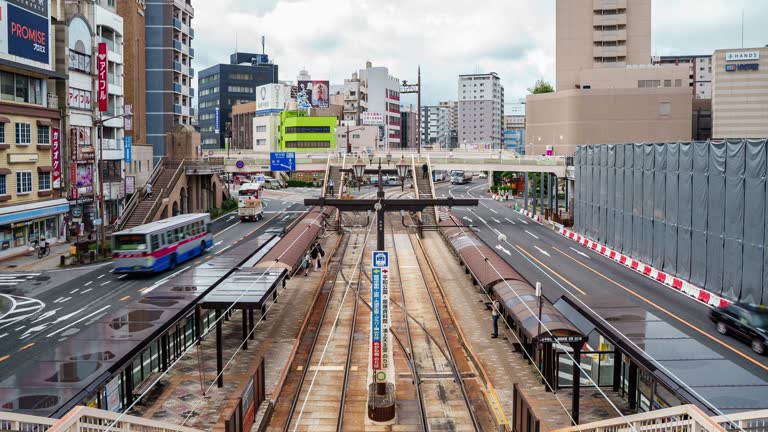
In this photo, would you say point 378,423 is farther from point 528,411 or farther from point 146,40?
point 146,40

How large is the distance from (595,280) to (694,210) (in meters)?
7.16

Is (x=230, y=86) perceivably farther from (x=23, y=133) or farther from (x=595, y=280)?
(x=595, y=280)

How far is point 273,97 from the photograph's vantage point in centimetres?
15438

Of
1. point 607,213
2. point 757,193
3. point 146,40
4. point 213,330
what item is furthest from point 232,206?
point 757,193

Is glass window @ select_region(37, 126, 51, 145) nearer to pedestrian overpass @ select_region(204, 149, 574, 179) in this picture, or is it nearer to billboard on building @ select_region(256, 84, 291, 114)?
pedestrian overpass @ select_region(204, 149, 574, 179)

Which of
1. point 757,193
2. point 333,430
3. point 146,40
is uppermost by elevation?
point 146,40

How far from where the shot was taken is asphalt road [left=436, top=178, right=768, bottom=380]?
96.1 feet

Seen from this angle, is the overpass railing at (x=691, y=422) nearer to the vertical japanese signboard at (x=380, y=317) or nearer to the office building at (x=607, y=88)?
the vertical japanese signboard at (x=380, y=317)

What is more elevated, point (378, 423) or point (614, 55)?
point (614, 55)

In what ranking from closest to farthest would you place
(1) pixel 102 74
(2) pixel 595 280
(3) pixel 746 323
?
(3) pixel 746 323, (2) pixel 595 280, (1) pixel 102 74

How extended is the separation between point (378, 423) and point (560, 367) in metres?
9.15

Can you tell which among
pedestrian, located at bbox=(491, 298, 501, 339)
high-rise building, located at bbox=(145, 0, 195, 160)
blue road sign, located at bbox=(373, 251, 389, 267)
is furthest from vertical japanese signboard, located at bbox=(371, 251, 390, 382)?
high-rise building, located at bbox=(145, 0, 195, 160)

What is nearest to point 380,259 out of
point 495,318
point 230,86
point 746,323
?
point 495,318

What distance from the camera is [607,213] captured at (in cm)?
5588
